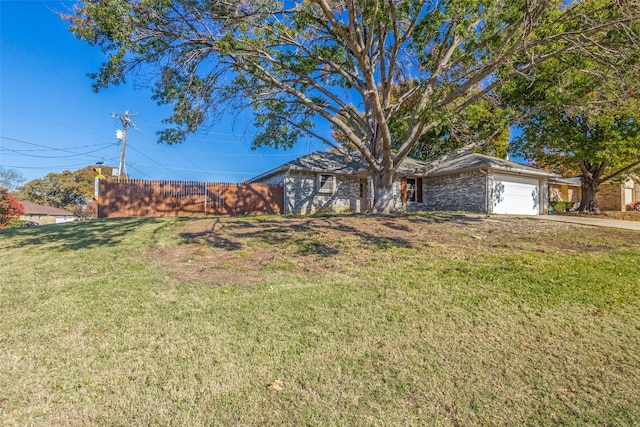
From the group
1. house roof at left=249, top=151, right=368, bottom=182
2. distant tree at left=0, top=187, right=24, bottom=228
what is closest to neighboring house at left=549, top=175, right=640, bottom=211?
house roof at left=249, top=151, right=368, bottom=182

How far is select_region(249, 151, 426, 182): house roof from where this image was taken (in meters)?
18.7

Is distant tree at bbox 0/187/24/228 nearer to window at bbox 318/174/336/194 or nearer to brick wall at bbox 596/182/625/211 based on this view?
window at bbox 318/174/336/194

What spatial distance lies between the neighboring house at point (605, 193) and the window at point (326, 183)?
19.8 meters

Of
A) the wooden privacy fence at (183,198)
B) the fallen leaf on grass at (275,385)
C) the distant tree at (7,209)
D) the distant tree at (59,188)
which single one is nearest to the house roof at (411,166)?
the wooden privacy fence at (183,198)

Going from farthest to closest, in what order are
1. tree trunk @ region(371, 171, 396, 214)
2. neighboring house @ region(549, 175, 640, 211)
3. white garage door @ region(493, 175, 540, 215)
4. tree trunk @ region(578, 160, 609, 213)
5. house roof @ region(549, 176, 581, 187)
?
1. neighboring house @ region(549, 175, 640, 211)
2. house roof @ region(549, 176, 581, 187)
3. tree trunk @ region(578, 160, 609, 213)
4. white garage door @ region(493, 175, 540, 215)
5. tree trunk @ region(371, 171, 396, 214)

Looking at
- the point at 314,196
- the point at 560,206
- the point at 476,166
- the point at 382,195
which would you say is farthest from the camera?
the point at 560,206

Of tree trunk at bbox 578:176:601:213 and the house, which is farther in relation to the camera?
tree trunk at bbox 578:176:601:213

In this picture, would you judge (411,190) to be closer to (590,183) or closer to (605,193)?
(590,183)

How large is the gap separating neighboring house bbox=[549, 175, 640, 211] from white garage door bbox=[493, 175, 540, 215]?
34.3 ft

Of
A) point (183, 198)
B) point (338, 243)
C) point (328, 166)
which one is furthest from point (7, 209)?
point (338, 243)

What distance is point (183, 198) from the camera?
17.4m

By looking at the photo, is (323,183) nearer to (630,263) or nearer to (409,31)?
(409,31)

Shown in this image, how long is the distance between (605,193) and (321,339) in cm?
3751

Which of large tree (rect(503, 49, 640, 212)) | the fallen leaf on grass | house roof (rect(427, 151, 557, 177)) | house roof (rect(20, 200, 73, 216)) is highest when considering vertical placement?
large tree (rect(503, 49, 640, 212))
